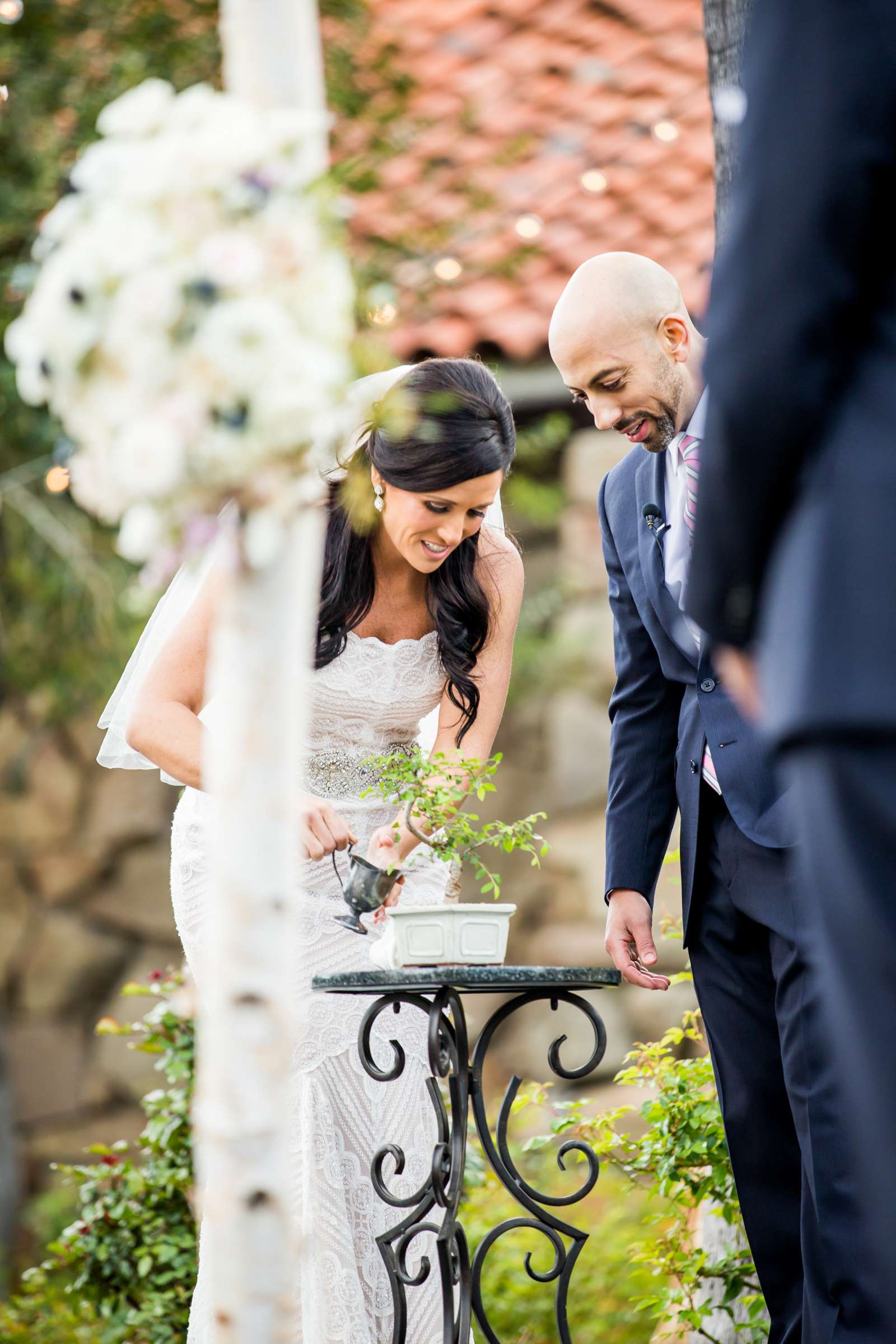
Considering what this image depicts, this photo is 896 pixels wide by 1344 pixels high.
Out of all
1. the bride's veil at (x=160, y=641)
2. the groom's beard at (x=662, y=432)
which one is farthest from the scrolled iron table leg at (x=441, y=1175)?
the groom's beard at (x=662, y=432)

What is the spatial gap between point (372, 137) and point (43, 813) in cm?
297

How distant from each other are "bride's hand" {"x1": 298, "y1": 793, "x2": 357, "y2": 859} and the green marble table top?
0.24 meters

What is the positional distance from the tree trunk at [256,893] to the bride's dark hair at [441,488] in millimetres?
1117

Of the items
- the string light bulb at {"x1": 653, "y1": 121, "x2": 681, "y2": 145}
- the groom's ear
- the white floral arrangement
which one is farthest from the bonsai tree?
the string light bulb at {"x1": 653, "y1": 121, "x2": 681, "y2": 145}

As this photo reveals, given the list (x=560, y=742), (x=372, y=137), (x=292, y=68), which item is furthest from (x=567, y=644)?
(x=292, y=68)

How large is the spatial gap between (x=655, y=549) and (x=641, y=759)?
16.2 inches

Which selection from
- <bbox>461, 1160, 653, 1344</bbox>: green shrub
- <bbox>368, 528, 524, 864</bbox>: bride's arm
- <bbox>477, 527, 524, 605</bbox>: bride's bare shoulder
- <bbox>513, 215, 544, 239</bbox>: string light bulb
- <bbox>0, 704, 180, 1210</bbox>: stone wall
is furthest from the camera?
<bbox>0, 704, 180, 1210</bbox>: stone wall

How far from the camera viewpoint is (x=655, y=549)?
2615mm

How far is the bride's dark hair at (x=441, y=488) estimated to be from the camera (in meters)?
2.80

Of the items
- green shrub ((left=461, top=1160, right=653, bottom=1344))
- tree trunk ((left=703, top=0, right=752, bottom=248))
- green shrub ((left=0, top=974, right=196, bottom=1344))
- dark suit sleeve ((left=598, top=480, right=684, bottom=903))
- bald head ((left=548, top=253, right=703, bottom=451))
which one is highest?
tree trunk ((left=703, top=0, right=752, bottom=248))

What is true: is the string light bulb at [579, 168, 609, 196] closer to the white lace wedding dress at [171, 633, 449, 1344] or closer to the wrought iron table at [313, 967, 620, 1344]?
the white lace wedding dress at [171, 633, 449, 1344]

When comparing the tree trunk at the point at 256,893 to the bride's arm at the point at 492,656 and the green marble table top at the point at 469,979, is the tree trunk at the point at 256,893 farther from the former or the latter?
the bride's arm at the point at 492,656

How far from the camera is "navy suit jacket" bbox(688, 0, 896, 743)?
1.13m

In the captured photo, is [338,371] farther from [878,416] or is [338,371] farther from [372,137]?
[372,137]
